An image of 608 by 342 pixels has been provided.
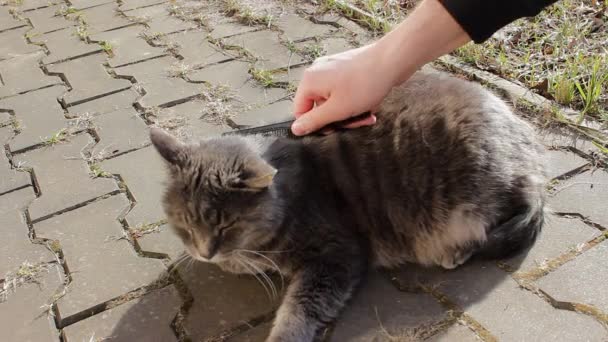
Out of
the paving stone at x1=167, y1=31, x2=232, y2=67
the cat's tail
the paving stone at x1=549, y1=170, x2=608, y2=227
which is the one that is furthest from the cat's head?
the paving stone at x1=167, y1=31, x2=232, y2=67

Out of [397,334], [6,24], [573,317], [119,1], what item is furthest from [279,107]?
[6,24]

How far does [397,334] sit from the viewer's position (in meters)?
2.25

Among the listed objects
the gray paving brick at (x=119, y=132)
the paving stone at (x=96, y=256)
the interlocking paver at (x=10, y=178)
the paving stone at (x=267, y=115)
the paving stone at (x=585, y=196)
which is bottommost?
the interlocking paver at (x=10, y=178)

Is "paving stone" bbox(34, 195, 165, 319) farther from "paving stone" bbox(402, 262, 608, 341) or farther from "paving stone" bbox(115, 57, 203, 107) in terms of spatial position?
"paving stone" bbox(402, 262, 608, 341)

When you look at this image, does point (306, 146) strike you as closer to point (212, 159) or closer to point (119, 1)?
point (212, 159)

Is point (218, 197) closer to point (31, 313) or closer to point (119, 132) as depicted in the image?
point (31, 313)

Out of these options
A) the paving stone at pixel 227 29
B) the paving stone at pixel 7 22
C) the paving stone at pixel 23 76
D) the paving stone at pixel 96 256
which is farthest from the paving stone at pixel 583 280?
the paving stone at pixel 7 22

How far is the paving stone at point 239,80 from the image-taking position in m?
3.84

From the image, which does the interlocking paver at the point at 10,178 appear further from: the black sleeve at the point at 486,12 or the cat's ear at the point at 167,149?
the black sleeve at the point at 486,12

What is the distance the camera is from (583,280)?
2.41 m

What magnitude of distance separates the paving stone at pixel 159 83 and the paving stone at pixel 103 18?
0.92 meters

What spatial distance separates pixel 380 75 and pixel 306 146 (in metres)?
0.44

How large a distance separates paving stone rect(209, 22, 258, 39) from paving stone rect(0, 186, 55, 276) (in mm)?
2064

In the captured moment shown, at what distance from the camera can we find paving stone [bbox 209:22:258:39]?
15.5 feet
